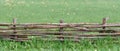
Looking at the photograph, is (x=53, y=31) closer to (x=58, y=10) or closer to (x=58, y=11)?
(x=58, y=11)

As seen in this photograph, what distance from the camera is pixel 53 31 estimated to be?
10008 millimetres

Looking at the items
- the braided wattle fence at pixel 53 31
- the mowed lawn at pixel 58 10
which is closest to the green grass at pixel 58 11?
the mowed lawn at pixel 58 10

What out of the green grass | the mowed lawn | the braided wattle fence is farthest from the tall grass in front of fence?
the mowed lawn

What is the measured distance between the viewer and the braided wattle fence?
9781 millimetres

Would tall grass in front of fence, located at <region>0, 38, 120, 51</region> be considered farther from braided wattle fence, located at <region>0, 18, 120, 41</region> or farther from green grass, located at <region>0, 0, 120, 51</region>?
braided wattle fence, located at <region>0, 18, 120, 41</region>

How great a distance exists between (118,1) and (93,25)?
456 inches

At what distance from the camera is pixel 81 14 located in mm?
16484

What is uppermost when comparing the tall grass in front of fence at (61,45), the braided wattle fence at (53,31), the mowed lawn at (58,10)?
the mowed lawn at (58,10)

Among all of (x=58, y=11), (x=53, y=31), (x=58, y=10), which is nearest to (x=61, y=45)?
(x=53, y=31)

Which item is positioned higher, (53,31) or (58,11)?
(58,11)

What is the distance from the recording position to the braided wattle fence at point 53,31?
9.78 metres

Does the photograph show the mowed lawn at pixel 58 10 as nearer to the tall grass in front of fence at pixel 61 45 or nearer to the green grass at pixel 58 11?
the green grass at pixel 58 11

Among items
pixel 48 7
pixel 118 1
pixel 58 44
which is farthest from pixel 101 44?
pixel 118 1

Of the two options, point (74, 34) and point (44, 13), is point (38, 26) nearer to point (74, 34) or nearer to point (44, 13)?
point (74, 34)
